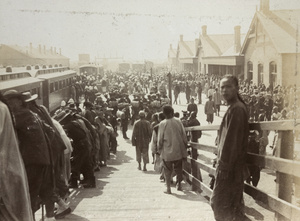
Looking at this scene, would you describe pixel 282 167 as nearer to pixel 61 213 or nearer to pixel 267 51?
pixel 61 213

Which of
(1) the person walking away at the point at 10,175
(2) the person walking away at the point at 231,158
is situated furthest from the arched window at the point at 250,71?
(1) the person walking away at the point at 10,175

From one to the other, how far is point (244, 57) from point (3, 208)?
2475 cm

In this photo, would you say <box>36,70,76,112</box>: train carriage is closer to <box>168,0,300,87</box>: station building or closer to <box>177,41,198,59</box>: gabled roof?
<box>168,0,300,87</box>: station building

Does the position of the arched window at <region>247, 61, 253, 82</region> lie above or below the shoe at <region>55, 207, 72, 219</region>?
above

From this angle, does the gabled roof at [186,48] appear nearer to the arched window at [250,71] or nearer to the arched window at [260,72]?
the arched window at [250,71]

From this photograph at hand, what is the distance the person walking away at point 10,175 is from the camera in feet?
9.10

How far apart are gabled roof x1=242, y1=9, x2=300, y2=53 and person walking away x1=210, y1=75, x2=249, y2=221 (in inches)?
698

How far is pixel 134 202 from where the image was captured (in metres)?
5.55

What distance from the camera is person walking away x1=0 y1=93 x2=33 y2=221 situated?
2.77 metres

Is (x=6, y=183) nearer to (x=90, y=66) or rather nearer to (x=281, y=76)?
(x=281, y=76)

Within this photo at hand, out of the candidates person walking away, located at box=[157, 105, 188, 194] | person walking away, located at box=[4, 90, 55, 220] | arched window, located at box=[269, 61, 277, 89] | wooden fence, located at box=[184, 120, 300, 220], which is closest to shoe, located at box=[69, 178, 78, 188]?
person walking away, located at box=[157, 105, 188, 194]

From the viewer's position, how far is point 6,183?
2.79 meters

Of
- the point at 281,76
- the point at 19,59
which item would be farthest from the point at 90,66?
the point at 281,76

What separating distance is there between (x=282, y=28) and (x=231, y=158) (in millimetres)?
20737
